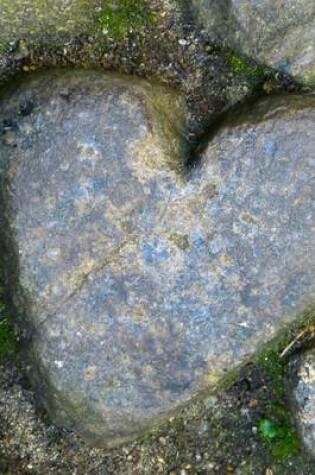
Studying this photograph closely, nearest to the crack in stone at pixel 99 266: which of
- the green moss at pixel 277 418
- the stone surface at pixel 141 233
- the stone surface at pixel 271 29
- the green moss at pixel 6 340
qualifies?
the stone surface at pixel 141 233

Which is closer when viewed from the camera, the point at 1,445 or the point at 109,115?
the point at 109,115

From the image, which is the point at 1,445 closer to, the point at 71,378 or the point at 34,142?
the point at 71,378

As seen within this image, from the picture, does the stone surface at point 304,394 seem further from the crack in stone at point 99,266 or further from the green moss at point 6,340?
the green moss at point 6,340

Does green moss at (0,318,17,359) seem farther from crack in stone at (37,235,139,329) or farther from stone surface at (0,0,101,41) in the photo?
stone surface at (0,0,101,41)

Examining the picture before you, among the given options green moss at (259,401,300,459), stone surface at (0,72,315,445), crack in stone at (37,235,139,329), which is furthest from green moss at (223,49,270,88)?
green moss at (259,401,300,459)

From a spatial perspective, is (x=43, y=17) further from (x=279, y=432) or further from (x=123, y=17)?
(x=279, y=432)

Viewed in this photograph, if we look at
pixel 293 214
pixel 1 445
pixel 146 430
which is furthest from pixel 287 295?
pixel 1 445
